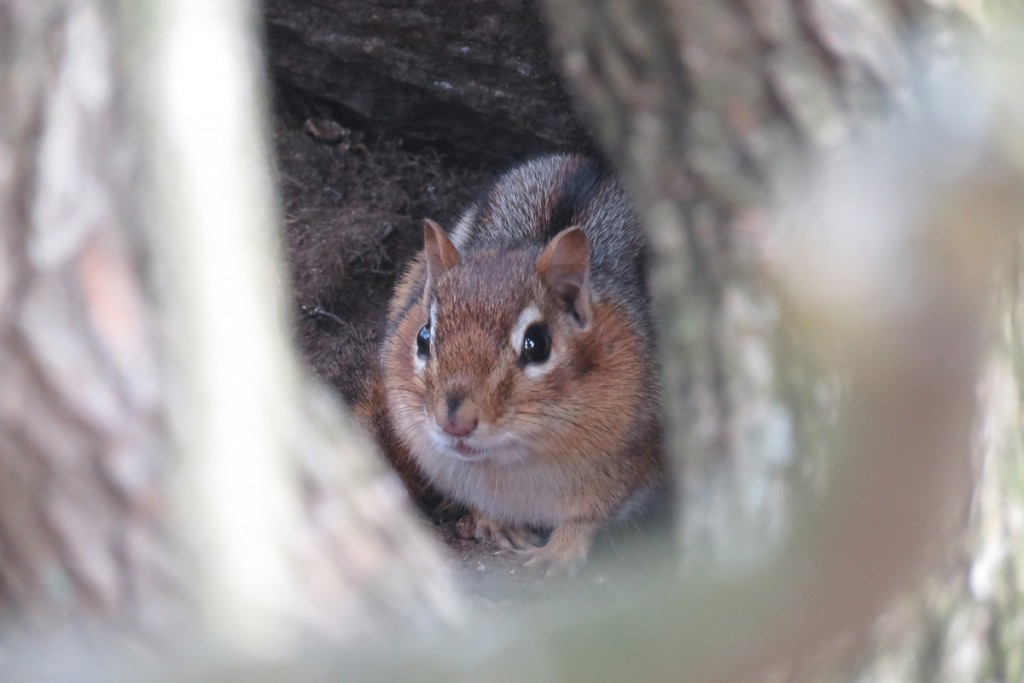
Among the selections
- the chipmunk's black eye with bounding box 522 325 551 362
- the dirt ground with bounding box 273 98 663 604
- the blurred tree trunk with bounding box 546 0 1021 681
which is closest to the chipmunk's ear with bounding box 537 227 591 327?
the chipmunk's black eye with bounding box 522 325 551 362

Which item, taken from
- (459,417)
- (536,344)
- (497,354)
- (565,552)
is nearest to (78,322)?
(459,417)

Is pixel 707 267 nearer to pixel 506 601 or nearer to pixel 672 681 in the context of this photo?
pixel 672 681

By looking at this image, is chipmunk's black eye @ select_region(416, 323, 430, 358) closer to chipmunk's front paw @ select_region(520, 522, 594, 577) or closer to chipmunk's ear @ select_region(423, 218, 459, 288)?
chipmunk's ear @ select_region(423, 218, 459, 288)

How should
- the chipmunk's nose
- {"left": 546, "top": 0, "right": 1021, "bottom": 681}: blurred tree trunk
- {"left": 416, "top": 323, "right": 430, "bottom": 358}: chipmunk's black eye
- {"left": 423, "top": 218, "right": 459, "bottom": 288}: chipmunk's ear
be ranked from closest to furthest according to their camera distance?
{"left": 546, "top": 0, "right": 1021, "bottom": 681}: blurred tree trunk → the chipmunk's nose → {"left": 416, "top": 323, "right": 430, "bottom": 358}: chipmunk's black eye → {"left": 423, "top": 218, "right": 459, "bottom": 288}: chipmunk's ear

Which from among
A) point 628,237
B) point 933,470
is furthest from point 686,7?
point 628,237

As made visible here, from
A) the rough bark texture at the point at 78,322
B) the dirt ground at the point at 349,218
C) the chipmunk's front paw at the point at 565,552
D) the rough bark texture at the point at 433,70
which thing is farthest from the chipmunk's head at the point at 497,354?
the rough bark texture at the point at 78,322

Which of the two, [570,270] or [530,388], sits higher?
[570,270]

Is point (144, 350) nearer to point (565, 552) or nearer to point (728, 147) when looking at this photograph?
point (728, 147)
